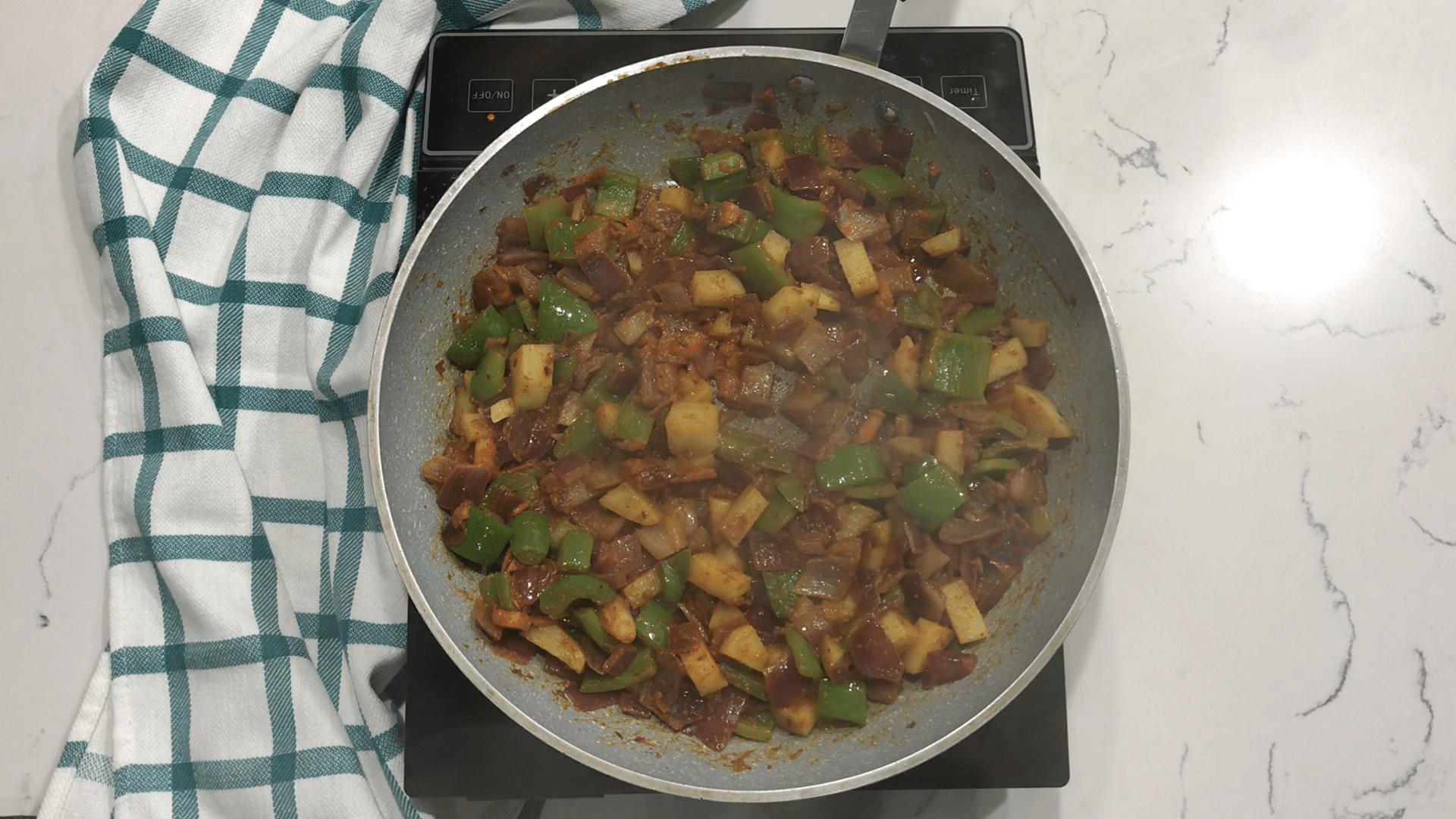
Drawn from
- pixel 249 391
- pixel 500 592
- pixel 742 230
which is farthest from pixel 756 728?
pixel 249 391

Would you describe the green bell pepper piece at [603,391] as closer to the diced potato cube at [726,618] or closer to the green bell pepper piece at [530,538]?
the green bell pepper piece at [530,538]

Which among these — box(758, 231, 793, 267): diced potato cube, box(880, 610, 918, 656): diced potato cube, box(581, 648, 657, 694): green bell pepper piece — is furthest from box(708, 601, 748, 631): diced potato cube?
box(758, 231, 793, 267): diced potato cube

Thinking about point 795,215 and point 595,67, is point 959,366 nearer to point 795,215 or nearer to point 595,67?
point 795,215

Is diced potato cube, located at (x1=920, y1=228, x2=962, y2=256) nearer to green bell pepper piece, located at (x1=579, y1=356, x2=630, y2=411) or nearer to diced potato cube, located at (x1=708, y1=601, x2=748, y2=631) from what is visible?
green bell pepper piece, located at (x1=579, y1=356, x2=630, y2=411)

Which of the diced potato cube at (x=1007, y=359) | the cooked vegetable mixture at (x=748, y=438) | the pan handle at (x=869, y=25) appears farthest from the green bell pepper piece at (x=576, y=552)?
the pan handle at (x=869, y=25)

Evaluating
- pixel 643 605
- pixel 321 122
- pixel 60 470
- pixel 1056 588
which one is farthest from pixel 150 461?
pixel 1056 588

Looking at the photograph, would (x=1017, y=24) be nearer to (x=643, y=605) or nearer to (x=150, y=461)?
(x=643, y=605)
